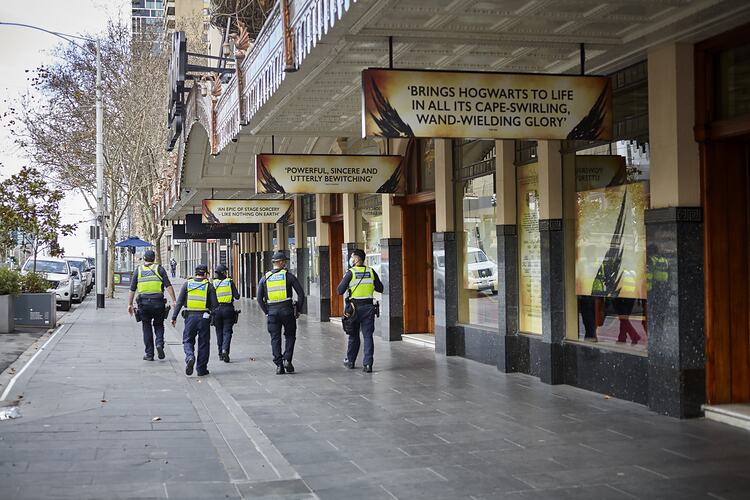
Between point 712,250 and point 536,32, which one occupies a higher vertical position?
point 536,32

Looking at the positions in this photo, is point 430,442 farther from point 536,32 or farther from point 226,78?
point 226,78

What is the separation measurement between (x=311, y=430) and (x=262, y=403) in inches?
67.7

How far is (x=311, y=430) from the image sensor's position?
8.20m

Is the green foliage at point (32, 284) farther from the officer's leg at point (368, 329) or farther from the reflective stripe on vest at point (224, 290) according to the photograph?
the officer's leg at point (368, 329)

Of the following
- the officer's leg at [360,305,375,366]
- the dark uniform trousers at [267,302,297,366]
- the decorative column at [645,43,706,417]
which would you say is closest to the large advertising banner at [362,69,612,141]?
the decorative column at [645,43,706,417]

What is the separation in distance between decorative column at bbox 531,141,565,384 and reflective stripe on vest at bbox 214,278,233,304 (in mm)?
5094

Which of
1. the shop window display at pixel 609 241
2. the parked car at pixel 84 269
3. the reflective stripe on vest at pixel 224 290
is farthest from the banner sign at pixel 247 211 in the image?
the parked car at pixel 84 269

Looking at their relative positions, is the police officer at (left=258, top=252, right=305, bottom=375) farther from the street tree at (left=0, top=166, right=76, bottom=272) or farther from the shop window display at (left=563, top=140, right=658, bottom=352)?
the street tree at (left=0, top=166, right=76, bottom=272)

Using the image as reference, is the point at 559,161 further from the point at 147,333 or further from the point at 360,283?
the point at 147,333

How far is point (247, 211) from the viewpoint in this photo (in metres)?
20.8

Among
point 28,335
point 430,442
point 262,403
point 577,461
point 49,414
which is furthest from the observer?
point 28,335

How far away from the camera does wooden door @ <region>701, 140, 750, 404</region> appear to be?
27.7 feet

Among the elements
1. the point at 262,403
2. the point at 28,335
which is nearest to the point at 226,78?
the point at 28,335

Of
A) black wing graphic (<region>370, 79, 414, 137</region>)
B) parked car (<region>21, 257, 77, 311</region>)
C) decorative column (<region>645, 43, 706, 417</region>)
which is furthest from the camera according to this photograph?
parked car (<region>21, 257, 77, 311</region>)
